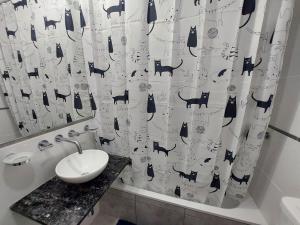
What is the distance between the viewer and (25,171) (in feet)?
3.17

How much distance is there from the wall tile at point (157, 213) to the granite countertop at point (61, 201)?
1.62 feet

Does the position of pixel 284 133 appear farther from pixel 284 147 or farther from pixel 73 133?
pixel 73 133

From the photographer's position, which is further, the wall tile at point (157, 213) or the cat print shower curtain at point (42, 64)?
the wall tile at point (157, 213)

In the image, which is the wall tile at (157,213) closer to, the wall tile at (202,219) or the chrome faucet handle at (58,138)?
the wall tile at (202,219)

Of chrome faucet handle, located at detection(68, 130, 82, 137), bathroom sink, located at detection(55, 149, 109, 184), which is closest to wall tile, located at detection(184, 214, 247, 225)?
bathroom sink, located at detection(55, 149, 109, 184)

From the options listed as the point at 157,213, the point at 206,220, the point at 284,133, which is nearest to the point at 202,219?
the point at 206,220

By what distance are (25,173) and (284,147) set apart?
1748 mm

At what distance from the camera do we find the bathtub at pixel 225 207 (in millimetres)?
1202

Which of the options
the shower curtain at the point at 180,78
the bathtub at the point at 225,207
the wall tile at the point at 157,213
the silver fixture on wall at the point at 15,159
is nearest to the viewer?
the silver fixture on wall at the point at 15,159

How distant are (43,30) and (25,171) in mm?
974

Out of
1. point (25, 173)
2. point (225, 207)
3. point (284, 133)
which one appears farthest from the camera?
point (225, 207)

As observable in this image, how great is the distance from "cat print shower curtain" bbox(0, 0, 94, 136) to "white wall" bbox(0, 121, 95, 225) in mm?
91

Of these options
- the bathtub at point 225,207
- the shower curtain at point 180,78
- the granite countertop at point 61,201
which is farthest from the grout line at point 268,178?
the granite countertop at point 61,201

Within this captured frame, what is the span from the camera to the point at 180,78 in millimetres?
1098
